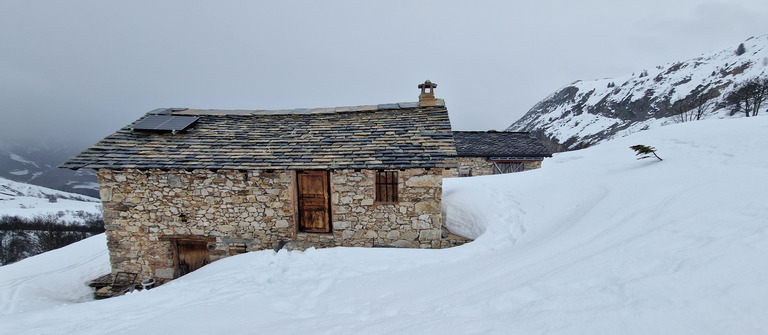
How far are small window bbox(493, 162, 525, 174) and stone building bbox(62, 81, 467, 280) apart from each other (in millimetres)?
Result: 10214

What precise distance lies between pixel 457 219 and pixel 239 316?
5.85 metres

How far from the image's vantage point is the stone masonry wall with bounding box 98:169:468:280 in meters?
6.95

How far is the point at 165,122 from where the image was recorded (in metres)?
8.87

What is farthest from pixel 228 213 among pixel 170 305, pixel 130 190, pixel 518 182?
pixel 518 182

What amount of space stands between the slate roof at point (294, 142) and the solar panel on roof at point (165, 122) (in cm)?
16

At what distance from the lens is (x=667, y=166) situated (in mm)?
5680


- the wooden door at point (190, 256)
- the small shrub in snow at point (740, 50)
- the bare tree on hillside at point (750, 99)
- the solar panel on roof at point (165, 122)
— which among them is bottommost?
the wooden door at point (190, 256)

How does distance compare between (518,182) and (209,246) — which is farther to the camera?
(518,182)

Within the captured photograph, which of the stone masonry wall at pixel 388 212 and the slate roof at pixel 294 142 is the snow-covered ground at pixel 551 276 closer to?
the stone masonry wall at pixel 388 212

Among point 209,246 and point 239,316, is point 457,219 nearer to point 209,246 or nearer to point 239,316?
point 239,316

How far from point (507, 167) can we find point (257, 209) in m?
14.4

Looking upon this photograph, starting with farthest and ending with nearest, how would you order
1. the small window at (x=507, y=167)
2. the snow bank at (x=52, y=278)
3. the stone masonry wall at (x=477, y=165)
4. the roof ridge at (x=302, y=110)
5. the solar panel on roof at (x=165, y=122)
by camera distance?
the stone masonry wall at (x=477, y=165) → the small window at (x=507, y=167) → the roof ridge at (x=302, y=110) → the solar panel on roof at (x=165, y=122) → the snow bank at (x=52, y=278)

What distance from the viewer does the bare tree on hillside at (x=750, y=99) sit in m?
17.6

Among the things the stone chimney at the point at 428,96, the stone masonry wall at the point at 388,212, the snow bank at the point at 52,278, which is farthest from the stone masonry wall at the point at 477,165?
the snow bank at the point at 52,278
